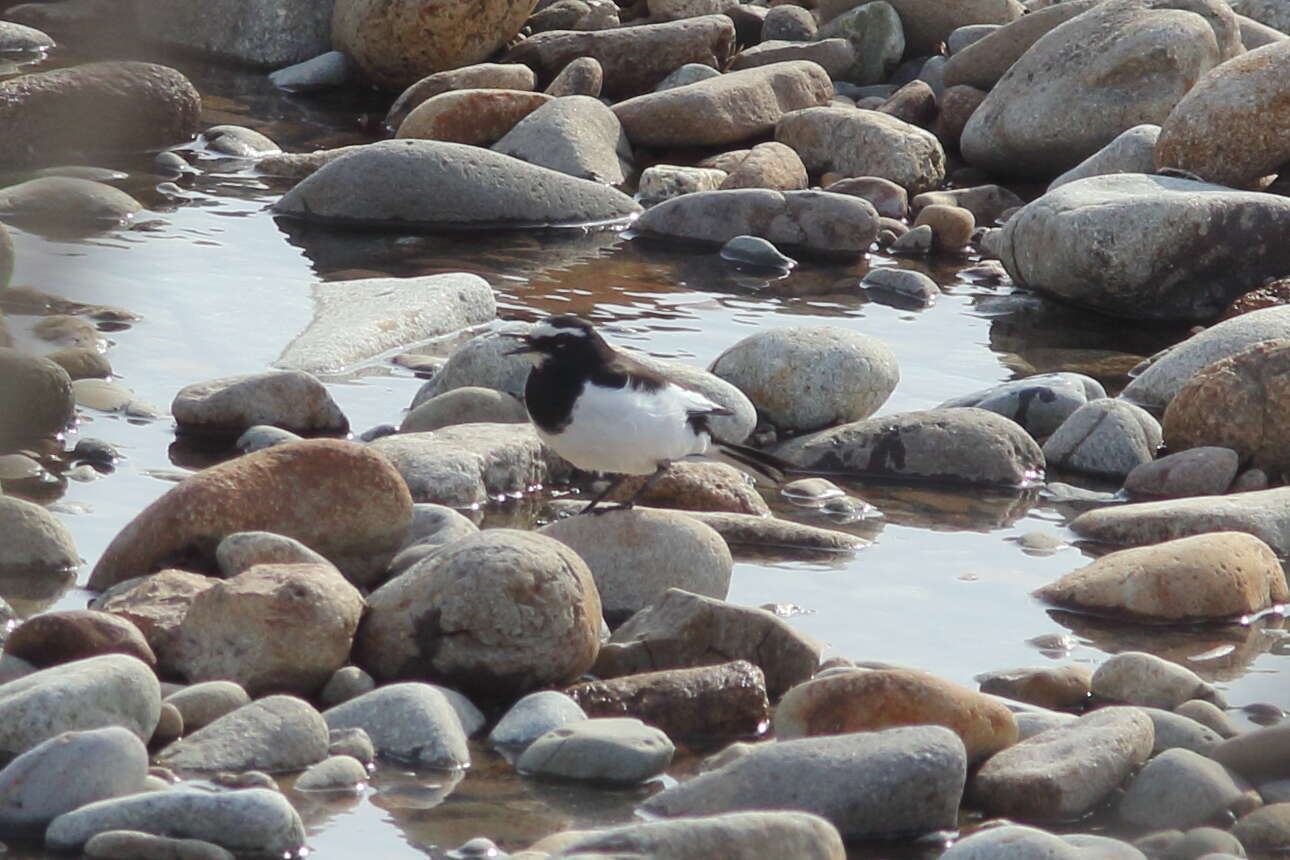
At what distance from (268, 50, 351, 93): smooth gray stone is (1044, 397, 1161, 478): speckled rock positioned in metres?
9.13

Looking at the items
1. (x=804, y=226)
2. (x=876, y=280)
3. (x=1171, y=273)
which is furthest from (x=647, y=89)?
(x=1171, y=273)

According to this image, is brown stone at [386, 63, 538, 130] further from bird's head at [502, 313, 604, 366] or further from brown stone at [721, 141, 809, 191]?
bird's head at [502, 313, 604, 366]

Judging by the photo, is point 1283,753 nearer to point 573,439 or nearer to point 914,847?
point 914,847

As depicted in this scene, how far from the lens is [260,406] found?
293 inches

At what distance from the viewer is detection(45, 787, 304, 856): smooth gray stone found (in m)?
3.73

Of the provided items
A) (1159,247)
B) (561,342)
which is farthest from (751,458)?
(1159,247)

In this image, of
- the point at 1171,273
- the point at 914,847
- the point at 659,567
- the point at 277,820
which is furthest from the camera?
the point at 1171,273

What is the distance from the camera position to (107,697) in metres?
4.20

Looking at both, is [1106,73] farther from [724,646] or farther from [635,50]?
[724,646]

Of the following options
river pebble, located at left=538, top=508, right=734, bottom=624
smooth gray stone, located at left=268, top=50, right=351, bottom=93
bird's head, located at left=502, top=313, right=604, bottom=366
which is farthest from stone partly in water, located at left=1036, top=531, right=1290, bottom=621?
smooth gray stone, located at left=268, top=50, right=351, bottom=93

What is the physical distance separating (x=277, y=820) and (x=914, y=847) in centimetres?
143

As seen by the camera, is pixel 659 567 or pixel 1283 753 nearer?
pixel 1283 753

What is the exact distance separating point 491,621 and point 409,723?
0.45 metres

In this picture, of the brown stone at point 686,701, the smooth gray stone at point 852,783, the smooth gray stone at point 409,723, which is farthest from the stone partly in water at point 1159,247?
the smooth gray stone at point 409,723
